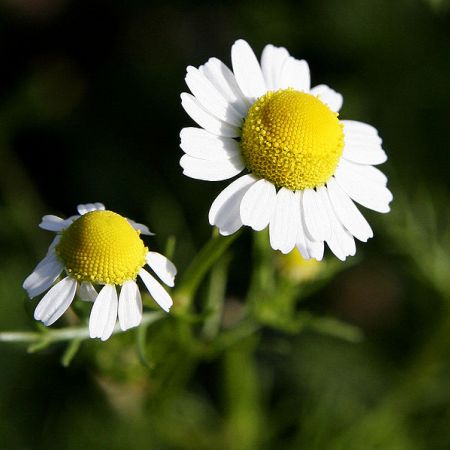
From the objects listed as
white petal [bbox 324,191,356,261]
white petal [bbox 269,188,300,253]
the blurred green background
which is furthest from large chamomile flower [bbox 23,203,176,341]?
the blurred green background

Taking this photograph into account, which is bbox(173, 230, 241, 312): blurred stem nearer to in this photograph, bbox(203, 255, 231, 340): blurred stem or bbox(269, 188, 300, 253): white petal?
bbox(269, 188, 300, 253): white petal

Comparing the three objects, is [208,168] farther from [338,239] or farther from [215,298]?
[215,298]

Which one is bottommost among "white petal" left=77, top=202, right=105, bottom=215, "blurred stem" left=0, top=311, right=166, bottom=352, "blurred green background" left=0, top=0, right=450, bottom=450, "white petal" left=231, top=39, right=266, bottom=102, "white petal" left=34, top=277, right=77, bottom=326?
"blurred green background" left=0, top=0, right=450, bottom=450

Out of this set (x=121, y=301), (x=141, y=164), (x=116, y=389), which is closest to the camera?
(x=121, y=301)

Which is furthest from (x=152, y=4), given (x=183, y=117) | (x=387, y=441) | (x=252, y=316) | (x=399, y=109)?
(x=387, y=441)

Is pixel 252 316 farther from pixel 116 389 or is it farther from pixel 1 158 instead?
pixel 1 158

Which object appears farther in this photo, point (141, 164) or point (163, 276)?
point (141, 164)
